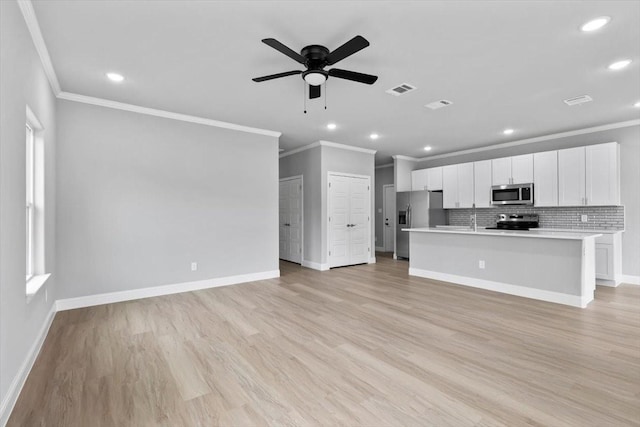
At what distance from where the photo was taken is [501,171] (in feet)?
21.1

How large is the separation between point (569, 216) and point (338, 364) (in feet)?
19.0

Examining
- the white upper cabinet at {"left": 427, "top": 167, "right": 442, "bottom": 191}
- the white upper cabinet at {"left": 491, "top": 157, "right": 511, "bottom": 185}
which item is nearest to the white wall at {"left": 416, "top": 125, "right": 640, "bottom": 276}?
the white upper cabinet at {"left": 491, "top": 157, "right": 511, "bottom": 185}

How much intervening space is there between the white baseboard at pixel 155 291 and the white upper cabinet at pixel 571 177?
17.9 feet

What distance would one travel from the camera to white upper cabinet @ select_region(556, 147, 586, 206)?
5398 millimetres

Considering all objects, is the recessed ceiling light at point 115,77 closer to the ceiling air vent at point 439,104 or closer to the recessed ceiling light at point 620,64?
the ceiling air vent at point 439,104

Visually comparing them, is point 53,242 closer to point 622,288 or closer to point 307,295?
point 307,295

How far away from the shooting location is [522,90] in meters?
3.75

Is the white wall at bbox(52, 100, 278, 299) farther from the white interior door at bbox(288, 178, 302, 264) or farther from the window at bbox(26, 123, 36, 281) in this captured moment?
the white interior door at bbox(288, 178, 302, 264)

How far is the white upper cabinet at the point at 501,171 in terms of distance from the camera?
6320 mm

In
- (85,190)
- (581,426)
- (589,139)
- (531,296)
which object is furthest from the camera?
(589,139)

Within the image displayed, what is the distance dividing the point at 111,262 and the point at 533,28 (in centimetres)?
523

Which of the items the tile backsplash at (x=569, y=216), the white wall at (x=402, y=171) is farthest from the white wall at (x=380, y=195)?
the tile backsplash at (x=569, y=216)

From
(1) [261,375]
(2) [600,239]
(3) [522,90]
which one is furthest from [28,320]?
(2) [600,239]

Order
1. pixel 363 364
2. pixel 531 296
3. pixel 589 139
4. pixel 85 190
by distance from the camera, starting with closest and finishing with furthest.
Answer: pixel 363 364, pixel 85 190, pixel 531 296, pixel 589 139
